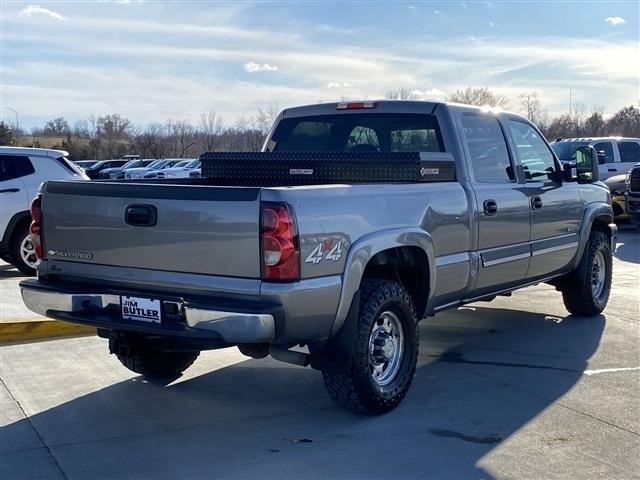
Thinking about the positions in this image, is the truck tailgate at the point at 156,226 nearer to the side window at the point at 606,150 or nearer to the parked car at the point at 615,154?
the parked car at the point at 615,154

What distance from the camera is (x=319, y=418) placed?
5117mm

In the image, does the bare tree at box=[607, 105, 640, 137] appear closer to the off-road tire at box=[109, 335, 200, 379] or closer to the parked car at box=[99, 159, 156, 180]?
the parked car at box=[99, 159, 156, 180]

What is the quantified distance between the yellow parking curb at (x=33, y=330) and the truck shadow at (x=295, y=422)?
Answer: 131 centimetres

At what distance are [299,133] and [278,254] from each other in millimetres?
2862

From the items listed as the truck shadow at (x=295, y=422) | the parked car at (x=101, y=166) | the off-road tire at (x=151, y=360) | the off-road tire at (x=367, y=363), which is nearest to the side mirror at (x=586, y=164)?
the truck shadow at (x=295, y=422)

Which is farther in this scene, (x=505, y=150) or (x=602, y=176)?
(x=602, y=176)

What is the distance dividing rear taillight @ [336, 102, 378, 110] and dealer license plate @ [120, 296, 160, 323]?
281cm

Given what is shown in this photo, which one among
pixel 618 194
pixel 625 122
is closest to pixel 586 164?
pixel 618 194

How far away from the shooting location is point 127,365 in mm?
5742

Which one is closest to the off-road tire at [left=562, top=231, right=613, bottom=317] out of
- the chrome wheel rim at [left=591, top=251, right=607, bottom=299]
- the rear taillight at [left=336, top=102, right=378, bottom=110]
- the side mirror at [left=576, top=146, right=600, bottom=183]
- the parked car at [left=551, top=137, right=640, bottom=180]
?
the chrome wheel rim at [left=591, top=251, right=607, bottom=299]

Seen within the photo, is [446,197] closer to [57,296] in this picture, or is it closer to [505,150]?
[505,150]

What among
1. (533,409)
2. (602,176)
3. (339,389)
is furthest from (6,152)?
(602,176)

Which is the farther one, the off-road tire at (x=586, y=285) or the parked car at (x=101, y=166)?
the parked car at (x=101, y=166)

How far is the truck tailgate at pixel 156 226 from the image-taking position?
14.1 ft
